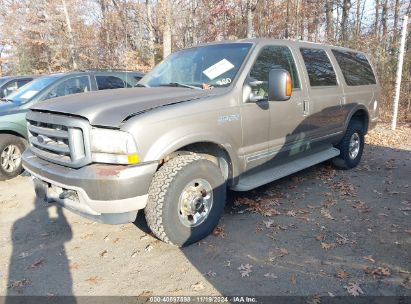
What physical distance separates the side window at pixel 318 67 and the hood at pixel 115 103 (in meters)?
1.93

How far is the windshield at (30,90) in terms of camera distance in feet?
21.4

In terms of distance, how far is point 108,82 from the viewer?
7.38 m

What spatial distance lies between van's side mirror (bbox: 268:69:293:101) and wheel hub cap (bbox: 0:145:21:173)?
462 cm

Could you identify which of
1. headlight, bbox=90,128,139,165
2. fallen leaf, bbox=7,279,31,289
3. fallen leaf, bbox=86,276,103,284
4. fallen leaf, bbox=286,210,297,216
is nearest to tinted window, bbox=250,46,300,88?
fallen leaf, bbox=286,210,297,216

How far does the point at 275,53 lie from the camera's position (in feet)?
15.0

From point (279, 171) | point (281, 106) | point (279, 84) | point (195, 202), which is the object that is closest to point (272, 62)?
point (281, 106)

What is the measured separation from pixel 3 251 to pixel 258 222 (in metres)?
2.76

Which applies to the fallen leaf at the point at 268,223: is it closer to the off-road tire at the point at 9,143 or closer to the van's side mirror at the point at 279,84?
the van's side mirror at the point at 279,84

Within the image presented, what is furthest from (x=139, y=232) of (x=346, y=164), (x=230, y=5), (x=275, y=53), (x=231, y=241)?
(x=230, y=5)

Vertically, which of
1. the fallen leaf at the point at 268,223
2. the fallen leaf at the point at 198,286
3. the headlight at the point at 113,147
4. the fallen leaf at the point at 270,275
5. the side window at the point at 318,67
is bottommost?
the fallen leaf at the point at 268,223

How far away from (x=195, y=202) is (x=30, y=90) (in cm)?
469

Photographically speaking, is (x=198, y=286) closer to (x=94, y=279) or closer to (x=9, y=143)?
(x=94, y=279)

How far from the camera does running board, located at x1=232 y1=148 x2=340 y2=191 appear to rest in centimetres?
417

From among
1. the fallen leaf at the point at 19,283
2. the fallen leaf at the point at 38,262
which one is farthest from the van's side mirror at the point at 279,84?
the fallen leaf at the point at 19,283
